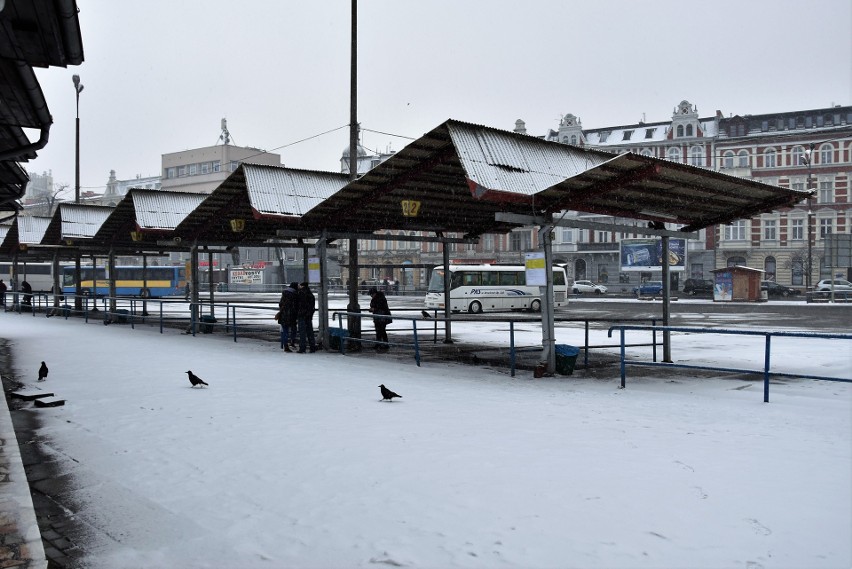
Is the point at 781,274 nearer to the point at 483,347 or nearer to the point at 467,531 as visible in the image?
the point at 483,347

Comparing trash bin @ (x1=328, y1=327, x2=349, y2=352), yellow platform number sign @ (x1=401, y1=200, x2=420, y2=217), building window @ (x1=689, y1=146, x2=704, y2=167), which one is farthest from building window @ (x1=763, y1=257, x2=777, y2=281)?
yellow platform number sign @ (x1=401, y1=200, x2=420, y2=217)

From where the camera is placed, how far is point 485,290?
3903cm

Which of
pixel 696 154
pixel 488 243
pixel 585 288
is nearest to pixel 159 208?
pixel 585 288

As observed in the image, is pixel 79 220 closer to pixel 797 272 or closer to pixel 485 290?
pixel 485 290

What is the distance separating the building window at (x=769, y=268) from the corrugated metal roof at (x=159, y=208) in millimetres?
55554

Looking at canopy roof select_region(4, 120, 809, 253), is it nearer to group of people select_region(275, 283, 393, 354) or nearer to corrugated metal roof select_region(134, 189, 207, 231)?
corrugated metal roof select_region(134, 189, 207, 231)

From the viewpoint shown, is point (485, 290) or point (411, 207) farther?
point (485, 290)

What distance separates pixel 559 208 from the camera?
39.5ft

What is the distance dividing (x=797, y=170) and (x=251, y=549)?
69.2m

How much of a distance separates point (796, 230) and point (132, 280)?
57902 mm

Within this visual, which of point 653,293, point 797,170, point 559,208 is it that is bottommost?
point 653,293

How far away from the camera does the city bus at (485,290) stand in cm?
3841

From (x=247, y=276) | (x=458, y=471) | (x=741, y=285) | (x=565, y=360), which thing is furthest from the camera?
(x=247, y=276)

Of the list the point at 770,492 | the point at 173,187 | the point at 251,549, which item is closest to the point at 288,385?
the point at 251,549
